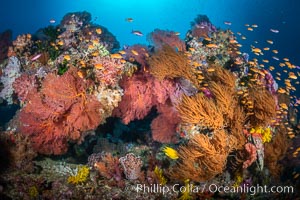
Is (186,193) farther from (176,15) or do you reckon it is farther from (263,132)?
(176,15)

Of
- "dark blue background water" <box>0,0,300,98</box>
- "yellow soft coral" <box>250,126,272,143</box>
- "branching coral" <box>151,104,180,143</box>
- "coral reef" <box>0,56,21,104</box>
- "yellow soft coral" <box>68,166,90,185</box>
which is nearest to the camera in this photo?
"yellow soft coral" <box>68,166,90,185</box>

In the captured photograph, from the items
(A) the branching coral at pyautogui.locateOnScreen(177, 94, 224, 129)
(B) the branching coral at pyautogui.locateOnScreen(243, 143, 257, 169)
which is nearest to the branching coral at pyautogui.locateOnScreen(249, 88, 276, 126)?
(B) the branching coral at pyautogui.locateOnScreen(243, 143, 257, 169)

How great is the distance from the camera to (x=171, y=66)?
25.7 feet

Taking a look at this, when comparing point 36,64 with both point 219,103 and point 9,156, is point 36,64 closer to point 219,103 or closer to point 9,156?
point 9,156

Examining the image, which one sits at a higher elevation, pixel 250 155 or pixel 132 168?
pixel 250 155

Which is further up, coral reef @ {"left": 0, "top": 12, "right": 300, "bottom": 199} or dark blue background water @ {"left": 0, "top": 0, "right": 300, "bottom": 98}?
dark blue background water @ {"left": 0, "top": 0, "right": 300, "bottom": 98}

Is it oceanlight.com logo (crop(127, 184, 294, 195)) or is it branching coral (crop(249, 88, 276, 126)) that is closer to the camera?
oceanlight.com logo (crop(127, 184, 294, 195))

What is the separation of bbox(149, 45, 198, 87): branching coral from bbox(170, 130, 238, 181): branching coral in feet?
7.39

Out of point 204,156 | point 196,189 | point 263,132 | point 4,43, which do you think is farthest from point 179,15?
point 196,189

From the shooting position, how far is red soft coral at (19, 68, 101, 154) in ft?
22.4

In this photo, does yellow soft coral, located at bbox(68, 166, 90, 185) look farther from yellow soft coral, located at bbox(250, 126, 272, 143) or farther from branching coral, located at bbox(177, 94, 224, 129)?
yellow soft coral, located at bbox(250, 126, 272, 143)

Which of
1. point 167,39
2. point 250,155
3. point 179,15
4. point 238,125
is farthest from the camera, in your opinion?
point 179,15

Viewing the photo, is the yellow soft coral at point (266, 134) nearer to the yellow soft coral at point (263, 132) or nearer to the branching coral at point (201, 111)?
the yellow soft coral at point (263, 132)

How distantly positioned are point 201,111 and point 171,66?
2.11 meters
